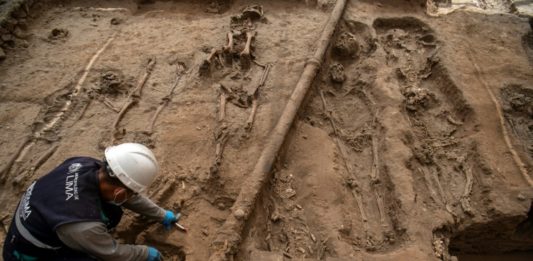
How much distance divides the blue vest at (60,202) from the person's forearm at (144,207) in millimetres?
309

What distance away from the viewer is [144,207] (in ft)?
10.1

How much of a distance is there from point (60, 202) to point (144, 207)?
2.20ft

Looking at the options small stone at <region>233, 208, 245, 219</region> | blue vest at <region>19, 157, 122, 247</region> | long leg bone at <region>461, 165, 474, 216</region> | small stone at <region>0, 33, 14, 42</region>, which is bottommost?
long leg bone at <region>461, 165, 474, 216</region>

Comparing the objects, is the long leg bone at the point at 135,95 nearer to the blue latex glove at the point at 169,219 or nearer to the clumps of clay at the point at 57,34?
the blue latex glove at the point at 169,219

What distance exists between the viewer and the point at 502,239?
401 centimetres

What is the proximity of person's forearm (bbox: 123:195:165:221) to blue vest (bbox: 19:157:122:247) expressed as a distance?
0.31 meters

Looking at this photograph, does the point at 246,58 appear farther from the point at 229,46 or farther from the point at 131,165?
the point at 131,165

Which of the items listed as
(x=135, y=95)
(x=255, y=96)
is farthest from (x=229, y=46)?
(x=135, y=95)

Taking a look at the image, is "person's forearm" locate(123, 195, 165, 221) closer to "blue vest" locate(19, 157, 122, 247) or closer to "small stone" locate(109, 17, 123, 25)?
"blue vest" locate(19, 157, 122, 247)

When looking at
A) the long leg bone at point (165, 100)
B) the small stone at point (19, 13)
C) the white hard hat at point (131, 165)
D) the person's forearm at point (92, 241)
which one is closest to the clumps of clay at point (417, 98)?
the long leg bone at point (165, 100)

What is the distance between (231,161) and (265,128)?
0.53 metres

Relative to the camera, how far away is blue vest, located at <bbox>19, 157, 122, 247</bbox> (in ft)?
8.18

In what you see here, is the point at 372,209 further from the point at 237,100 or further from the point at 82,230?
the point at 82,230

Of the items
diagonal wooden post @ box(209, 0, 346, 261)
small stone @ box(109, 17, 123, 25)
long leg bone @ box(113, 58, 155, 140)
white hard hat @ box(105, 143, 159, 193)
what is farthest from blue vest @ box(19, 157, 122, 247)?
small stone @ box(109, 17, 123, 25)
